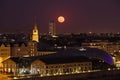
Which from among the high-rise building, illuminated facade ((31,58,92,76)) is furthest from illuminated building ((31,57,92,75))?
the high-rise building

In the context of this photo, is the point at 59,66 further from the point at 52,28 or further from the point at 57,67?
the point at 52,28

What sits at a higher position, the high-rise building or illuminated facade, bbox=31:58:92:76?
the high-rise building

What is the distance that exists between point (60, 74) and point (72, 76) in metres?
0.83

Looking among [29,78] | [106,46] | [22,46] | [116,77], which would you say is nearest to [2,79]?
[29,78]

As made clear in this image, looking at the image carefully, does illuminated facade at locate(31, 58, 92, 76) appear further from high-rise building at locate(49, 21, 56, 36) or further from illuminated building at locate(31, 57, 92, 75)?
high-rise building at locate(49, 21, 56, 36)

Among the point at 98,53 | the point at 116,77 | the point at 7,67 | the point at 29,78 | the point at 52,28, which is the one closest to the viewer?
the point at 29,78

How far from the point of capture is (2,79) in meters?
22.8

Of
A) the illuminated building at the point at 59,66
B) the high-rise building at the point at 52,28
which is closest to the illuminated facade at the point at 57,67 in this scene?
the illuminated building at the point at 59,66

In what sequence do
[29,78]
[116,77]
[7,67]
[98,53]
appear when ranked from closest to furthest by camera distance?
[29,78] < [116,77] < [7,67] < [98,53]

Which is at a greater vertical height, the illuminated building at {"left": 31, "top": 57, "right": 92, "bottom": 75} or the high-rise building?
the high-rise building

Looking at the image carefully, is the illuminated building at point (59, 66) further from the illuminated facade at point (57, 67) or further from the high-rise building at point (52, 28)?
the high-rise building at point (52, 28)

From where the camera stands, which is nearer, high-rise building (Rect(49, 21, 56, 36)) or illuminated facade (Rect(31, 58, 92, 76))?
illuminated facade (Rect(31, 58, 92, 76))

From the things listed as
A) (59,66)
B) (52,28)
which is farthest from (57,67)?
(52,28)

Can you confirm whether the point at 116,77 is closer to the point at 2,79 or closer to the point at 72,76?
the point at 72,76
